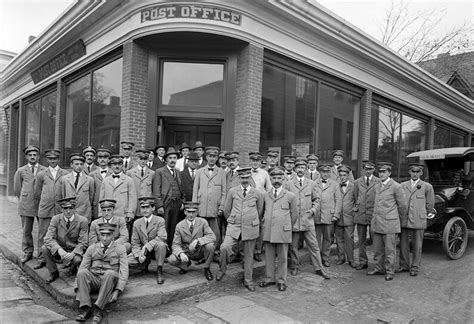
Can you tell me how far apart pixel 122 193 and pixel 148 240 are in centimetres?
100

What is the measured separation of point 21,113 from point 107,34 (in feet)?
28.8

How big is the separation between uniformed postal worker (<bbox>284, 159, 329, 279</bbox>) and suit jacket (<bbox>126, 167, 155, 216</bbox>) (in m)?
2.54

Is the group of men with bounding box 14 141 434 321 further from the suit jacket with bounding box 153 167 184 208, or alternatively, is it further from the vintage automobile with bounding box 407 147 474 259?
the vintage automobile with bounding box 407 147 474 259

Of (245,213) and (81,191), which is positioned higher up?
(81,191)

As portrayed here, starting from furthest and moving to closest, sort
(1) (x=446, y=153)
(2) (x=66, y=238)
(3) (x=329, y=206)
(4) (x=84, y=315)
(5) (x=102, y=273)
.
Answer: (1) (x=446, y=153), (3) (x=329, y=206), (2) (x=66, y=238), (5) (x=102, y=273), (4) (x=84, y=315)

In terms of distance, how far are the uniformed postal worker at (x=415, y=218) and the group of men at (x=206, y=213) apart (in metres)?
0.02

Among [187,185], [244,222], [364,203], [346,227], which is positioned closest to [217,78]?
[187,185]

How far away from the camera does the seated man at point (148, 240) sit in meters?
5.29

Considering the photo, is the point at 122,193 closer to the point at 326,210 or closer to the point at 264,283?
the point at 264,283

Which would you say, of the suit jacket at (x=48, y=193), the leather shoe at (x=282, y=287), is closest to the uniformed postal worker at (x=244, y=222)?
the leather shoe at (x=282, y=287)

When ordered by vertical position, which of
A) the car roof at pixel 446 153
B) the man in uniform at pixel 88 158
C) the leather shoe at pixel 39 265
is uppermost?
the car roof at pixel 446 153

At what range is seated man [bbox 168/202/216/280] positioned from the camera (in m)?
5.52

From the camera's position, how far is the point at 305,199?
21.0ft

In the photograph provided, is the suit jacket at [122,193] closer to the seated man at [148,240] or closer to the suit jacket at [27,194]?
the seated man at [148,240]
